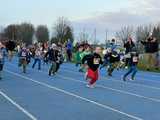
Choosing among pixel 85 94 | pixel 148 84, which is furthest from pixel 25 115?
pixel 148 84

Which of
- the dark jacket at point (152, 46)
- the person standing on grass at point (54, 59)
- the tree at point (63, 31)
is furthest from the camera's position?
the tree at point (63, 31)

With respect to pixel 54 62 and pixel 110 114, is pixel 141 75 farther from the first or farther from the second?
pixel 110 114

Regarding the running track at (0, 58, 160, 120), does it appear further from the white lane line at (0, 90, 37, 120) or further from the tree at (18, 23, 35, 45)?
the tree at (18, 23, 35, 45)

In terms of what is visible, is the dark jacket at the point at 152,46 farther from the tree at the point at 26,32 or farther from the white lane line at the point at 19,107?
the tree at the point at 26,32

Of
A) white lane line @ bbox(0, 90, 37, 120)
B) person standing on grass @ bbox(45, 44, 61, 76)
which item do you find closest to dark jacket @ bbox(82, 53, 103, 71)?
white lane line @ bbox(0, 90, 37, 120)

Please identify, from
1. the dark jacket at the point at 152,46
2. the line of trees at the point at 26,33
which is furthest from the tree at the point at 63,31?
the dark jacket at the point at 152,46

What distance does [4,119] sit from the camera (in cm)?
1335

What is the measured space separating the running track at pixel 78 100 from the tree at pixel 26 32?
100.0m

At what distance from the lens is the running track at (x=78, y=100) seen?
1423 centimetres

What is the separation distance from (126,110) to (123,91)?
572 cm

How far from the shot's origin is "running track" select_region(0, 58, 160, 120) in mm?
14226

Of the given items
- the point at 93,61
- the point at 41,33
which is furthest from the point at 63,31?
the point at 93,61

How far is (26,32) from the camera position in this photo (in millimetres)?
128750

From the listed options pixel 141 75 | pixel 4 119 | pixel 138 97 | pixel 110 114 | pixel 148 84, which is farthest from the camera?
pixel 141 75
